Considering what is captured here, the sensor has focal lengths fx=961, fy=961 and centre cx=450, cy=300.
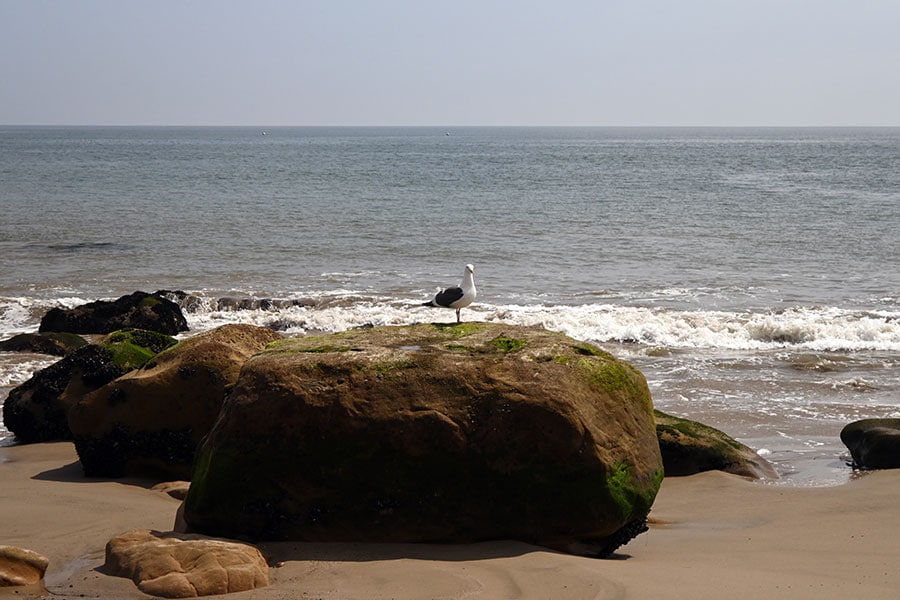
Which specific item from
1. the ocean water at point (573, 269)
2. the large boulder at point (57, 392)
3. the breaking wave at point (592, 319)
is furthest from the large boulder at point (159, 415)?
the breaking wave at point (592, 319)

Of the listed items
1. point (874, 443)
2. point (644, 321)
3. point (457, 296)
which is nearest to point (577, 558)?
point (874, 443)

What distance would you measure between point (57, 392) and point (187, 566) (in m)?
6.17

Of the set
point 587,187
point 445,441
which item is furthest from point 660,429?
point 587,187

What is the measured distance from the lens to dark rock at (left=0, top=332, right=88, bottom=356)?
16469 mm

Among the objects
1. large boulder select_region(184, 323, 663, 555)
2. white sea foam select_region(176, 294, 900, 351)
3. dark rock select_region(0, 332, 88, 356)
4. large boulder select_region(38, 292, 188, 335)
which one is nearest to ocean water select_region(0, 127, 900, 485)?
white sea foam select_region(176, 294, 900, 351)

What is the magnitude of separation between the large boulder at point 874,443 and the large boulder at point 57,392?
8258 mm

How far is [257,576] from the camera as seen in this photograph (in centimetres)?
582

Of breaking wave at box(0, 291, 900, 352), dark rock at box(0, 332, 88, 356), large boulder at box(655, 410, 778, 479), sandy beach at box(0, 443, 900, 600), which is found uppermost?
sandy beach at box(0, 443, 900, 600)

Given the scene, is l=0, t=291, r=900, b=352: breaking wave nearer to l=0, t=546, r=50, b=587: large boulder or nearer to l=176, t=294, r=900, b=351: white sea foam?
l=176, t=294, r=900, b=351: white sea foam

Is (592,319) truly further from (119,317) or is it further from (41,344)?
(41,344)

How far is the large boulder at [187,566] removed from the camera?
5691 mm

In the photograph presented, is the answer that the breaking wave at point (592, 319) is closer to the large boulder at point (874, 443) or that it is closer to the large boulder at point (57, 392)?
the large boulder at point (874, 443)

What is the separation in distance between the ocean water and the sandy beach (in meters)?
1.95

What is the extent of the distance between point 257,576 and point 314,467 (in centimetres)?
107
